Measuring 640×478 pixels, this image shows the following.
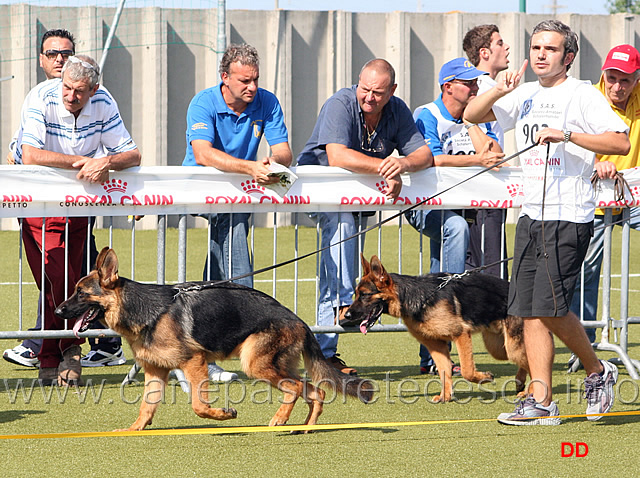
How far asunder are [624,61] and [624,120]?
0.54 m

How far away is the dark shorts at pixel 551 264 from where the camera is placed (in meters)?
5.10

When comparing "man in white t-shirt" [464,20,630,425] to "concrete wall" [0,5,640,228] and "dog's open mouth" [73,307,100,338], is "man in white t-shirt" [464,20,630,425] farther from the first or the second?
"concrete wall" [0,5,640,228]

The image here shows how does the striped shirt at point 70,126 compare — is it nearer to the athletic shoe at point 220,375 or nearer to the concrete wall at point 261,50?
the athletic shoe at point 220,375

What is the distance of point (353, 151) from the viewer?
6.41m

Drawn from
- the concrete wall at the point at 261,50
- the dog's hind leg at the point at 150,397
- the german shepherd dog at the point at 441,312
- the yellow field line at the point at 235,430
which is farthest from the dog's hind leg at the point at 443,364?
the concrete wall at the point at 261,50

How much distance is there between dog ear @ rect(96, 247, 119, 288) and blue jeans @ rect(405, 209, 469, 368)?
2.60 metres

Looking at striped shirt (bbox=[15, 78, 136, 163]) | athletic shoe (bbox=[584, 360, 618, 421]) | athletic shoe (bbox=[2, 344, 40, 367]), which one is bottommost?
athletic shoe (bbox=[2, 344, 40, 367])

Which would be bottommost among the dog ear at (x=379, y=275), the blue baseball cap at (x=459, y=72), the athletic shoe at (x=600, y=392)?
the athletic shoe at (x=600, y=392)

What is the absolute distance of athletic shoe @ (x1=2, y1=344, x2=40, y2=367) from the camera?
271 inches

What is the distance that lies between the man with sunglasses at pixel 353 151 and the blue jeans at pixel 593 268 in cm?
152

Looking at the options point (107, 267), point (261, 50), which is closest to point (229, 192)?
point (107, 267)

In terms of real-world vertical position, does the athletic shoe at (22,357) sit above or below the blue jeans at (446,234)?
below

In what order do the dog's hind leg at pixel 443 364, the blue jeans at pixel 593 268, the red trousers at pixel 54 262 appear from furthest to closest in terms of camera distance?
the blue jeans at pixel 593 268
the red trousers at pixel 54 262
the dog's hind leg at pixel 443 364

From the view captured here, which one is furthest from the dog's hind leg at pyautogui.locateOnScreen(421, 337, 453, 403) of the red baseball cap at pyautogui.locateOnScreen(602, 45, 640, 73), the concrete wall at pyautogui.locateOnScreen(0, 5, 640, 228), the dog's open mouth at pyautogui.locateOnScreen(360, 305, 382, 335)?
the concrete wall at pyautogui.locateOnScreen(0, 5, 640, 228)
